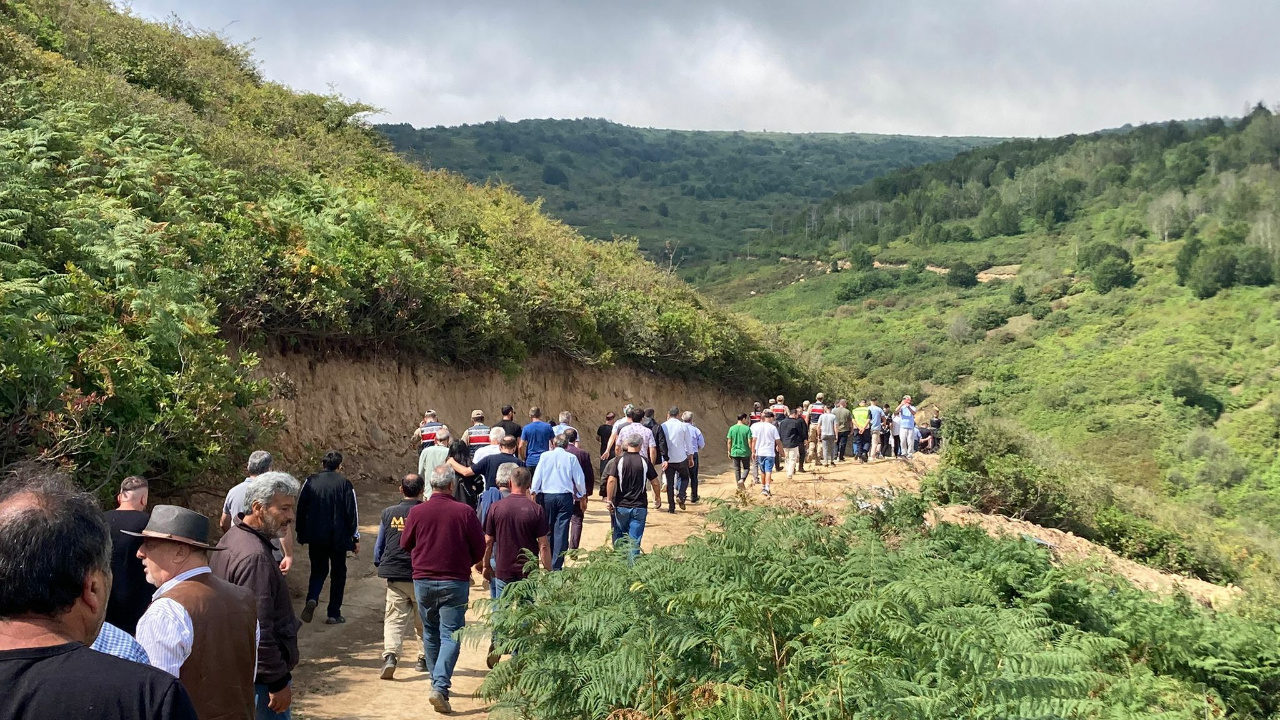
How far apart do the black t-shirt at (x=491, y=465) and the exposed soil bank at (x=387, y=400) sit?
359cm

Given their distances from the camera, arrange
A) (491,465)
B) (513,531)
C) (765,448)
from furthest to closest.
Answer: (765,448), (491,465), (513,531)

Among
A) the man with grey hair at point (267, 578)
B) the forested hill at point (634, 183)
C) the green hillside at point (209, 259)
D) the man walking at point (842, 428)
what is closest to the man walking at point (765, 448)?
the green hillside at point (209, 259)

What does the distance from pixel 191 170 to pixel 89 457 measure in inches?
299

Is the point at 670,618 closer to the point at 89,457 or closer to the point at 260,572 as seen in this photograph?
the point at 260,572

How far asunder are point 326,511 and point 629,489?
3.51m

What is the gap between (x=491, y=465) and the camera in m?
10.4

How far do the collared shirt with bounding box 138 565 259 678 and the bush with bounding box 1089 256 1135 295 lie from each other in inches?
3500

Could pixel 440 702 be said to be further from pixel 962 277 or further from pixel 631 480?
pixel 962 277

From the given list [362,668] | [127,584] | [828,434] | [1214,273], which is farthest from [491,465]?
[1214,273]

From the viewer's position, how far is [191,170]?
596 inches

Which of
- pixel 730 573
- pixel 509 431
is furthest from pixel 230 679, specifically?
pixel 509 431

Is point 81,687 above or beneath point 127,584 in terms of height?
above

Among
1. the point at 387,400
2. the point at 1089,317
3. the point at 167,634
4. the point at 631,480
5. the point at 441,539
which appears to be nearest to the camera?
the point at 167,634

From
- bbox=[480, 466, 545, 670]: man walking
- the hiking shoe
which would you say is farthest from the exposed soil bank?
the hiking shoe
